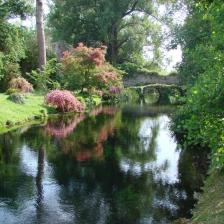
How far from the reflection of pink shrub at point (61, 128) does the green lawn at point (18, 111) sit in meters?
1.90

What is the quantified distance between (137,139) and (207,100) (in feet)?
57.7

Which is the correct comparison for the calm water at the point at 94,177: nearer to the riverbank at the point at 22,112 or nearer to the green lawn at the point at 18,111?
the riverbank at the point at 22,112

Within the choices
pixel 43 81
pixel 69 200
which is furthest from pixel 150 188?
pixel 43 81

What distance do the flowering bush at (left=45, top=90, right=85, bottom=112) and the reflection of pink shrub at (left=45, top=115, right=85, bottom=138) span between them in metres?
3.88

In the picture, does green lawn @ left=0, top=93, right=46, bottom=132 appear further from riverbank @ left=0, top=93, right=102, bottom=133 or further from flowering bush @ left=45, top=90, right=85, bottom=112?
flowering bush @ left=45, top=90, right=85, bottom=112

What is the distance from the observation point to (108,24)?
61.9 meters

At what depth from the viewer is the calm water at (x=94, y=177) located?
42.6 feet

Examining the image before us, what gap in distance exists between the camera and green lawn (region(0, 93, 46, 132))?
28000 millimetres

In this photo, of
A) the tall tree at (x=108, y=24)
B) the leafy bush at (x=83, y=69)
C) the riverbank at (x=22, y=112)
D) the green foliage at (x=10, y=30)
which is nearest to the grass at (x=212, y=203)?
the riverbank at (x=22, y=112)

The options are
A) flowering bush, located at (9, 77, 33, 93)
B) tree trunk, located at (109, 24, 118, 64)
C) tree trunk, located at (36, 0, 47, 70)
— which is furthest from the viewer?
tree trunk, located at (109, 24, 118, 64)

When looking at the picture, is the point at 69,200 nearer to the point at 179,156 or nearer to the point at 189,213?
the point at 189,213

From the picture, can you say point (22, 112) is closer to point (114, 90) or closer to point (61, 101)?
point (61, 101)

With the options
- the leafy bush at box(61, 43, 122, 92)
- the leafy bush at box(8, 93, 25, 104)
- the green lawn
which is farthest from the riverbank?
the leafy bush at box(61, 43, 122, 92)

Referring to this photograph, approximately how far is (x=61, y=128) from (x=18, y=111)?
4.48 m
